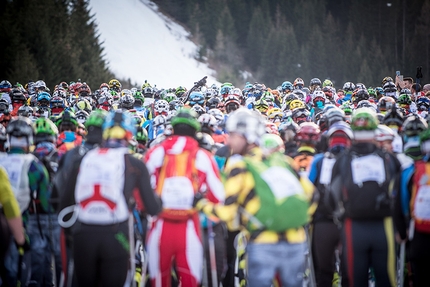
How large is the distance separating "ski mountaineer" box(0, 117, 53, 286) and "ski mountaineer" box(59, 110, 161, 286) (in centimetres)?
127

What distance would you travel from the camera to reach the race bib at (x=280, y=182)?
19.5 feet

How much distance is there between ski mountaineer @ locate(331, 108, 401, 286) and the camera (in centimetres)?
679

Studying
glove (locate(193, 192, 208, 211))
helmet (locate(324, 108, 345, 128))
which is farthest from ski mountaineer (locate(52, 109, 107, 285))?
helmet (locate(324, 108, 345, 128))

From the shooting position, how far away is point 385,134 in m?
8.60

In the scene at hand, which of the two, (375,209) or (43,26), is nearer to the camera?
(375,209)

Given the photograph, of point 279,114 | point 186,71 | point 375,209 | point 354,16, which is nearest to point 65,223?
point 375,209

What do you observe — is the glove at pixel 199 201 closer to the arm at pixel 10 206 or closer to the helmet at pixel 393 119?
the arm at pixel 10 206

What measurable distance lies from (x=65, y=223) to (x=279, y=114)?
864cm

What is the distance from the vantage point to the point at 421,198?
678 cm

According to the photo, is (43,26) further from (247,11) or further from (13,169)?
(247,11)

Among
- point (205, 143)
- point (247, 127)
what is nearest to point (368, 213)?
point (247, 127)

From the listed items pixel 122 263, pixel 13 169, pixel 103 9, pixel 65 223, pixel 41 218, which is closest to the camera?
pixel 122 263

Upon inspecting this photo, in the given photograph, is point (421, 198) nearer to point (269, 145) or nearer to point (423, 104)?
point (269, 145)

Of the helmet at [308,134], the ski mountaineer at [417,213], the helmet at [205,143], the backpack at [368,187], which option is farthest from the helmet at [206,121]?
the ski mountaineer at [417,213]
